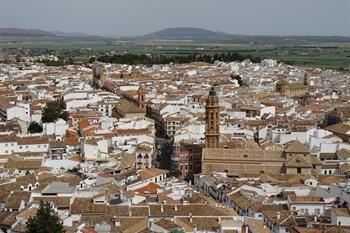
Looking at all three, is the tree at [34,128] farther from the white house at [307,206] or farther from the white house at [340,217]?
the white house at [340,217]

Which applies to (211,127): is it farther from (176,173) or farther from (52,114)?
(52,114)

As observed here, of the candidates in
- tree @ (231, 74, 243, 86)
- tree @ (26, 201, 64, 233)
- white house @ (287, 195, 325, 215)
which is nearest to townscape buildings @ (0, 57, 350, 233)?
white house @ (287, 195, 325, 215)

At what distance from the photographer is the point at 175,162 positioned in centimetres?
3259

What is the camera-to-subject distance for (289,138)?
36875 millimetres

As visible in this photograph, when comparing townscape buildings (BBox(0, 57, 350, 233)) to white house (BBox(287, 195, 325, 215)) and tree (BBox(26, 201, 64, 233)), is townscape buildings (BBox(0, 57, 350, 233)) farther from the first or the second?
tree (BBox(26, 201, 64, 233))

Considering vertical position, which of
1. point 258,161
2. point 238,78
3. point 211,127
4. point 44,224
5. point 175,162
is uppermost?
point 44,224

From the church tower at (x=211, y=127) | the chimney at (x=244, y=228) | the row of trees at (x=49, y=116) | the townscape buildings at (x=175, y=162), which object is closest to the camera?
the chimney at (x=244, y=228)

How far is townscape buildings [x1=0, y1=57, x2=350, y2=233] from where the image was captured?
2139 cm

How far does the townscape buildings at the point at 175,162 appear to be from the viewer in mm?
21391

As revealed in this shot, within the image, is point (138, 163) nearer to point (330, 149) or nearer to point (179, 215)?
point (330, 149)

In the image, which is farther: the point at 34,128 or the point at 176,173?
the point at 34,128

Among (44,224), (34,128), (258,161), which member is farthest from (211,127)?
(44,224)

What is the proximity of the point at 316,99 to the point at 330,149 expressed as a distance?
1131 inches

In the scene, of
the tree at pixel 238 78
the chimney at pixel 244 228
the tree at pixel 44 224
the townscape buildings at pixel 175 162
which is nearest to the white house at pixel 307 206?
the townscape buildings at pixel 175 162
